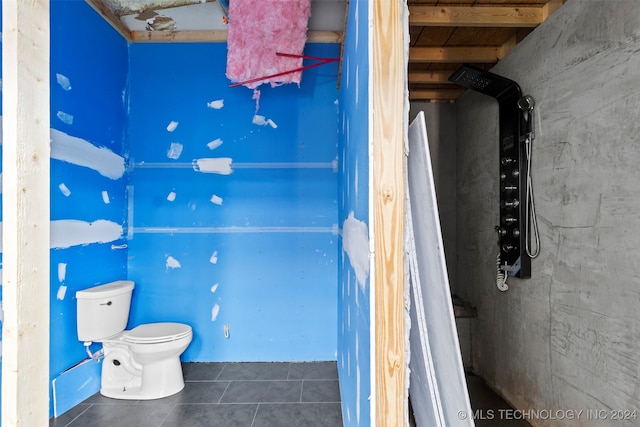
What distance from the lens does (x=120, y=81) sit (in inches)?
107

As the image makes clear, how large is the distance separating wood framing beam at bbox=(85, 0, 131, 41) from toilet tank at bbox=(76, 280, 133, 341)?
193 cm

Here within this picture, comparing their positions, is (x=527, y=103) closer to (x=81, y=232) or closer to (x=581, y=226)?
(x=581, y=226)

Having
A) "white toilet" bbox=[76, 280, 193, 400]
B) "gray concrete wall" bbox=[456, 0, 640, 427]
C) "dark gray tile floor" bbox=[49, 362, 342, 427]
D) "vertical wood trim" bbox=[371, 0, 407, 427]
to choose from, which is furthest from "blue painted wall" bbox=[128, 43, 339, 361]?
"vertical wood trim" bbox=[371, 0, 407, 427]

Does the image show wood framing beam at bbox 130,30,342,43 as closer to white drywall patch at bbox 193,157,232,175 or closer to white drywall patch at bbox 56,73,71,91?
white drywall patch at bbox 56,73,71,91

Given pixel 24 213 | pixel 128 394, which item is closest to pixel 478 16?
pixel 24 213

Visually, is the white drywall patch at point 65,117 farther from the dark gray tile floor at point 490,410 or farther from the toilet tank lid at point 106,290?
the dark gray tile floor at point 490,410

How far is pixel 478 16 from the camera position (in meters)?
2.01

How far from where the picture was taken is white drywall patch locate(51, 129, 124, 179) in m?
2.10

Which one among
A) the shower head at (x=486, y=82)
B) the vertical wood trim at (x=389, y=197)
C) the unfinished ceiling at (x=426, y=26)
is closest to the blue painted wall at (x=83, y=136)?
the unfinished ceiling at (x=426, y=26)

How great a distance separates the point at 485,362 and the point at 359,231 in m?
1.96

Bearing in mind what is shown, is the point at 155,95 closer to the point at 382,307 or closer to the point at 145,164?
the point at 145,164

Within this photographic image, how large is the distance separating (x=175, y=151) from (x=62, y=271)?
118 centimetres

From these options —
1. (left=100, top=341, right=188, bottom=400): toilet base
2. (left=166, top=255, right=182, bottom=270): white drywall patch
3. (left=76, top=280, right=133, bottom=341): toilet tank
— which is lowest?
(left=100, top=341, right=188, bottom=400): toilet base

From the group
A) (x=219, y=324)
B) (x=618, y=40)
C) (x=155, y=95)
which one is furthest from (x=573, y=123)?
(x=155, y=95)
